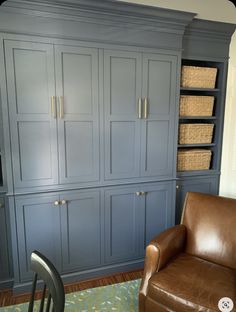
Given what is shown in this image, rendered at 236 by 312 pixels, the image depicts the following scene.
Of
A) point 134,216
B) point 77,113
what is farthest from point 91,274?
point 77,113

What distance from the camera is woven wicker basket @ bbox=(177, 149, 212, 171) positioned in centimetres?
251

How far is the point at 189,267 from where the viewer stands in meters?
1.64

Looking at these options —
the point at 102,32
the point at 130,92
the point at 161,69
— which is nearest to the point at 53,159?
the point at 130,92

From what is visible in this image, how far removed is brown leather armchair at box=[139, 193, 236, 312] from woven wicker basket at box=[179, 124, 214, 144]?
2.28 ft

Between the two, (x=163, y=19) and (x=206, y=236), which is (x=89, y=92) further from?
(x=206, y=236)

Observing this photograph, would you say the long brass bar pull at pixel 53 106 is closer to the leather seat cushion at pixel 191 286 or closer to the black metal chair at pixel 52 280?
the black metal chair at pixel 52 280

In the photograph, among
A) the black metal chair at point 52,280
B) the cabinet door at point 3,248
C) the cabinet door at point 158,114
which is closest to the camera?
the black metal chair at point 52,280

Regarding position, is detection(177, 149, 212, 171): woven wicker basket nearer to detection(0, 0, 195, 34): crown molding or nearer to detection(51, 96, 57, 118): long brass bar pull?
detection(0, 0, 195, 34): crown molding

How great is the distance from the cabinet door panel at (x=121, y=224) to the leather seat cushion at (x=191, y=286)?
656mm

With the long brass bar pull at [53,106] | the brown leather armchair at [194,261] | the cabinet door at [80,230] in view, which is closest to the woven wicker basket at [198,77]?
the brown leather armchair at [194,261]

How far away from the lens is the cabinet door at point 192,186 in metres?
2.54

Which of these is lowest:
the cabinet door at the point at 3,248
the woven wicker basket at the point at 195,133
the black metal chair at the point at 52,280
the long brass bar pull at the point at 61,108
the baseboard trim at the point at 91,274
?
the baseboard trim at the point at 91,274

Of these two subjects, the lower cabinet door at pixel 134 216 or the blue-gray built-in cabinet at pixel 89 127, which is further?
the lower cabinet door at pixel 134 216

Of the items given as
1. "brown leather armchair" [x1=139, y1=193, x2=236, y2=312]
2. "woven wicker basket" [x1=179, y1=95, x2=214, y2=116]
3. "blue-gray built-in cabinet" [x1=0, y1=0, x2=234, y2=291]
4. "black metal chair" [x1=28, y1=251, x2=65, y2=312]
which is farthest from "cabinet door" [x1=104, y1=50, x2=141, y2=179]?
"black metal chair" [x1=28, y1=251, x2=65, y2=312]
